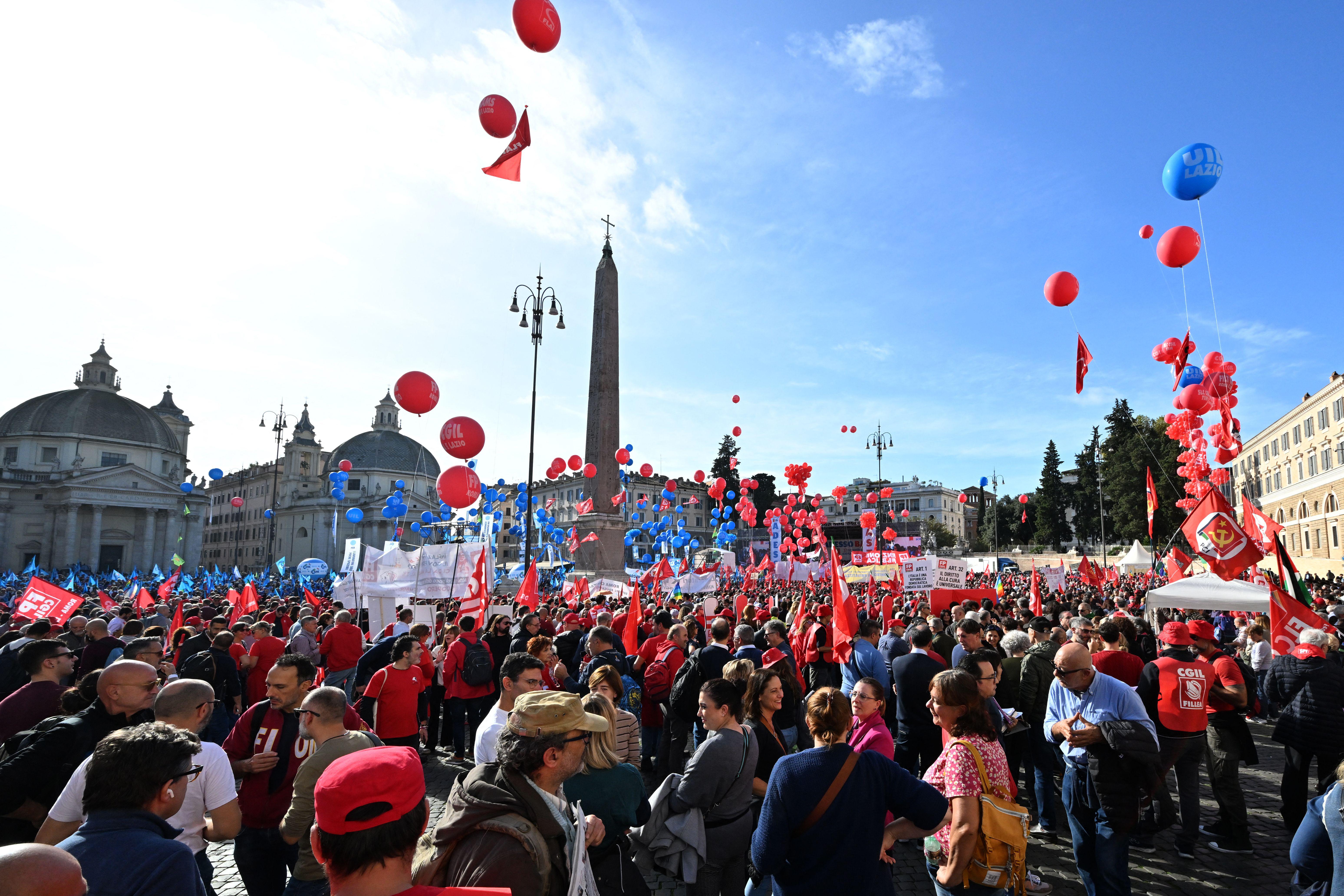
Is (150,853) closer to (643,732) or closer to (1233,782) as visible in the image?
(643,732)

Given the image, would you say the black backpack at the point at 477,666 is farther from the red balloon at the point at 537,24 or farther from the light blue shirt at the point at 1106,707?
the red balloon at the point at 537,24

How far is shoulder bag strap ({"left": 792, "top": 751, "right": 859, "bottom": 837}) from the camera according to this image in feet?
10.3

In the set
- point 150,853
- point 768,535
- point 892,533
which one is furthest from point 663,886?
point 768,535

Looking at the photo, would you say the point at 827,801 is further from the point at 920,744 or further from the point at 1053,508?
the point at 1053,508

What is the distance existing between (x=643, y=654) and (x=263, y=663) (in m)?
4.21

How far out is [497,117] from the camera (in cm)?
929

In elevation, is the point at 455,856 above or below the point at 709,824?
above

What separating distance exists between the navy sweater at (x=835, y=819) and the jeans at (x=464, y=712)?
243 inches

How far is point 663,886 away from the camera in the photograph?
18.5 ft

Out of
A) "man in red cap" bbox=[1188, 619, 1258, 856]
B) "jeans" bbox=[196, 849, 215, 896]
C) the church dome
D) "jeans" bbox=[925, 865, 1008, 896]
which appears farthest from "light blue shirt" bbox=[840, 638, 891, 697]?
the church dome

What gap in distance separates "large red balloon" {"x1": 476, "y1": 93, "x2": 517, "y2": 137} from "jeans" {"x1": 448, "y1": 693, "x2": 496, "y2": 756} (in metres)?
7.06

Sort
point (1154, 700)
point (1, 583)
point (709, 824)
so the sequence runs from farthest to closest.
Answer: point (1, 583) < point (1154, 700) < point (709, 824)

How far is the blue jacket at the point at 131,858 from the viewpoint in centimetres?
221

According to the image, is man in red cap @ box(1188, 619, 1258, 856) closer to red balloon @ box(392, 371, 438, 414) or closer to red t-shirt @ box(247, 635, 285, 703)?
red t-shirt @ box(247, 635, 285, 703)
